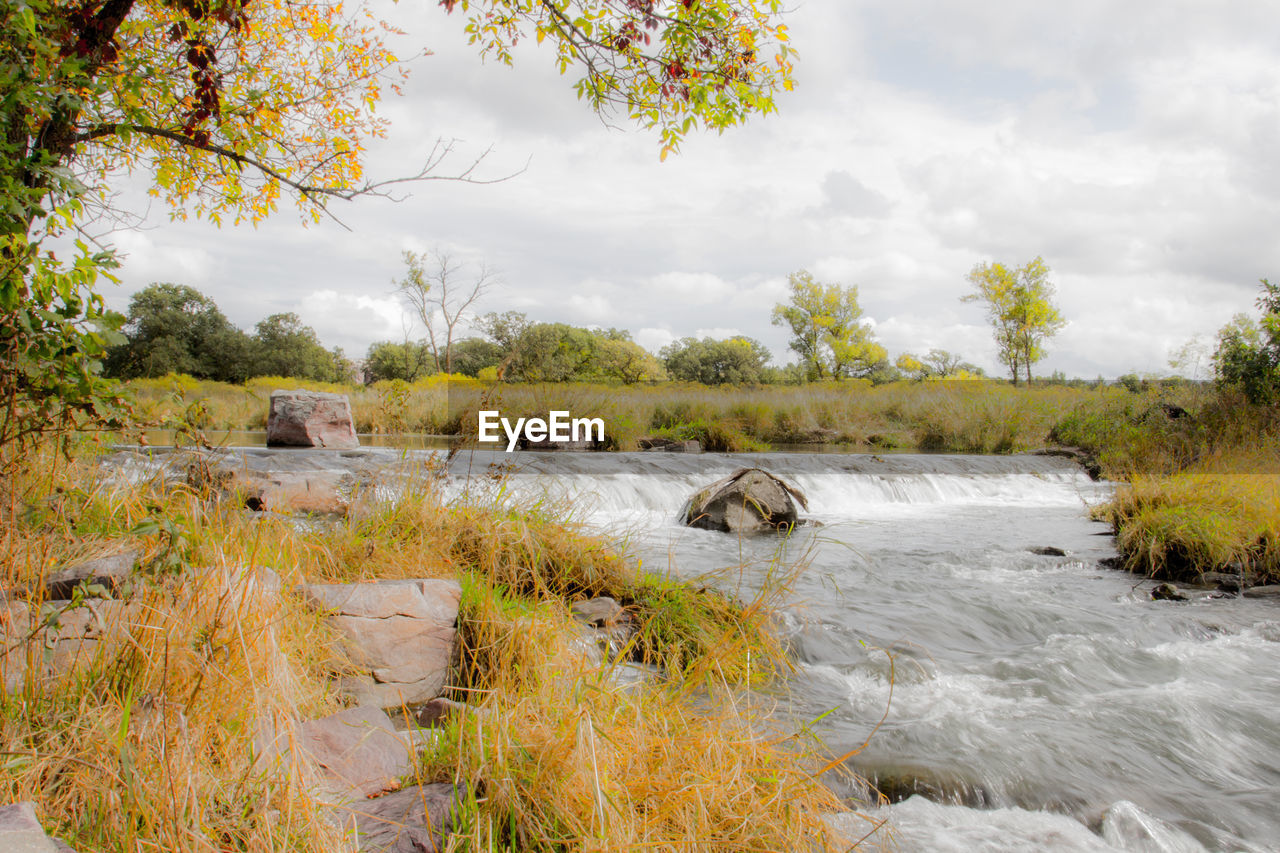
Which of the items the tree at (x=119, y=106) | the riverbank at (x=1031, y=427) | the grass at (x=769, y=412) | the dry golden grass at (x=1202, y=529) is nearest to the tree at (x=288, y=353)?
the riverbank at (x=1031, y=427)

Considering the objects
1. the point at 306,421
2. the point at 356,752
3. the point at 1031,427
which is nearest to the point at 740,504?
the point at 356,752

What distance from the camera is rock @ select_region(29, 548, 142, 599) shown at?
2.83 meters

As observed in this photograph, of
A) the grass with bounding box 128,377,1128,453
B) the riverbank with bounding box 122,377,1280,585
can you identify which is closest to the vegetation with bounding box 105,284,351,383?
the riverbank with bounding box 122,377,1280,585

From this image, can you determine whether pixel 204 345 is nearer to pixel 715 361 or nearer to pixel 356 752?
pixel 715 361

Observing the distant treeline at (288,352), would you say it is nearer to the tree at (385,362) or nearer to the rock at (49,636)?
the tree at (385,362)

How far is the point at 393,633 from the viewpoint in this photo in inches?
130

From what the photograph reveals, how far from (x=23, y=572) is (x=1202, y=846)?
15.5 ft

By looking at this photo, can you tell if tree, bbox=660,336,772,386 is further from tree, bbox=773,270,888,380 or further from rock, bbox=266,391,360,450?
rock, bbox=266,391,360,450

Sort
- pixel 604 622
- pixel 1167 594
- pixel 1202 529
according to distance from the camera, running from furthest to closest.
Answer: pixel 1202 529, pixel 1167 594, pixel 604 622

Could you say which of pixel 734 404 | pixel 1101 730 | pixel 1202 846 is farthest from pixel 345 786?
pixel 734 404

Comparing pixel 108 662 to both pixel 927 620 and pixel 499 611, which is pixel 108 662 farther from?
pixel 927 620

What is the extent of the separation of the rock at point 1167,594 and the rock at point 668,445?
1032 centimetres

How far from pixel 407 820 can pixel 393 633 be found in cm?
142

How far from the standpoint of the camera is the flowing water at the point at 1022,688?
9.44 ft
